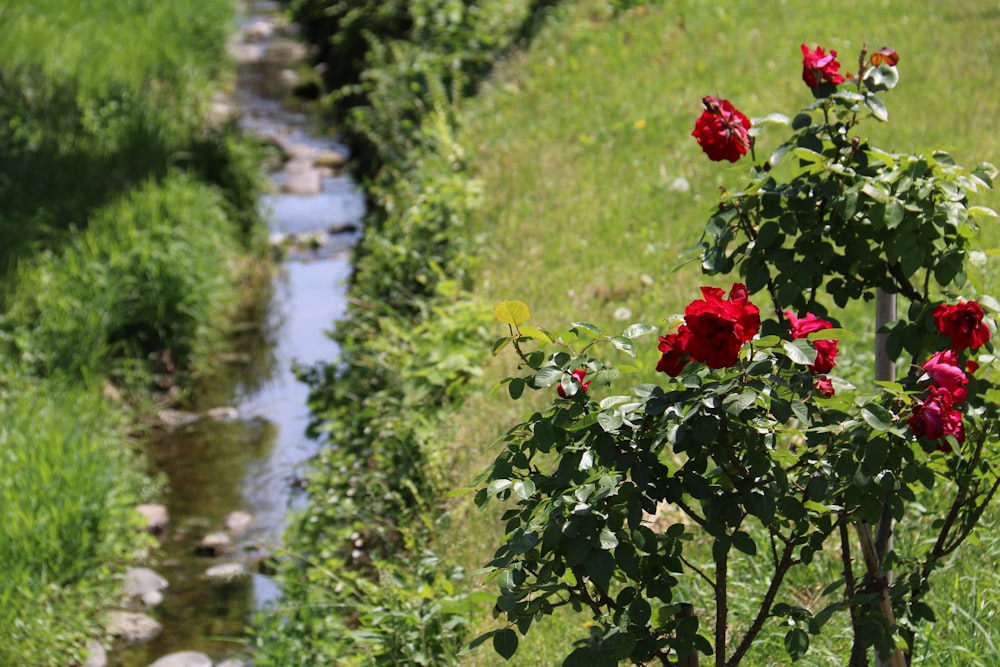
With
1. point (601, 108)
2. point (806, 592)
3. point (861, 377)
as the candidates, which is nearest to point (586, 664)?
point (806, 592)

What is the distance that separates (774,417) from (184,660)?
304 cm

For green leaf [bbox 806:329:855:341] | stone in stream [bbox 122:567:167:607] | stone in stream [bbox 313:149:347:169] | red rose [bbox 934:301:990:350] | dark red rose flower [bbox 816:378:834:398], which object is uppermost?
red rose [bbox 934:301:990:350]

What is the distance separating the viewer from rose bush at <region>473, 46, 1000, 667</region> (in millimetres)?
2094

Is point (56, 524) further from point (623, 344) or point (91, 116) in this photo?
point (91, 116)

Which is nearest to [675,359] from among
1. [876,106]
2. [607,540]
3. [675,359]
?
[675,359]

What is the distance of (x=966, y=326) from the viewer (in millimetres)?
2111

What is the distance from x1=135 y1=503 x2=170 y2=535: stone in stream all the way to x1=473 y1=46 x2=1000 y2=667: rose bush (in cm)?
358

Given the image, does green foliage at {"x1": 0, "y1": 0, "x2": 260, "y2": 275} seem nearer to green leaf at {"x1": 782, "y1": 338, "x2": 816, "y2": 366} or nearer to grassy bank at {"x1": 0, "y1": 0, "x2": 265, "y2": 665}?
grassy bank at {"x1": 0, "y1": 0, "x2": 265, "y2": 665}

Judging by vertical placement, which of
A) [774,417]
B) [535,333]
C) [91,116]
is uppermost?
[535,333]

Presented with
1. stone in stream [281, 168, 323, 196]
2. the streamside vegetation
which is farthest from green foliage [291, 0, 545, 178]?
stone in stream [281, 168, 323, 196]

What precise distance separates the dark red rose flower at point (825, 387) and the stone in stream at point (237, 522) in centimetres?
380

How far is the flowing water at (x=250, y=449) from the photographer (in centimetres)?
493

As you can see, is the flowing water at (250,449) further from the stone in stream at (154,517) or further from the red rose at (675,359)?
the red rose at (675,359)

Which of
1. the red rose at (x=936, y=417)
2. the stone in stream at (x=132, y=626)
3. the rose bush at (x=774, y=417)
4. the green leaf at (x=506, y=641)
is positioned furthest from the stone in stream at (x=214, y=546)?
the red rose at (x=936, y=417)
